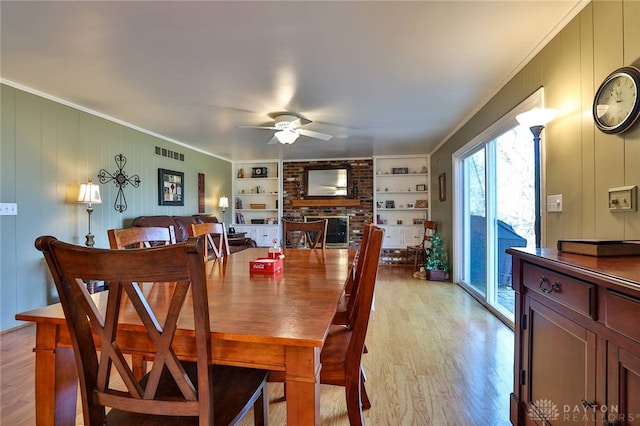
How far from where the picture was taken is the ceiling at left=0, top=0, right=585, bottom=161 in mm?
1778

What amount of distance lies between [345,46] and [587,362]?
7.08 ft

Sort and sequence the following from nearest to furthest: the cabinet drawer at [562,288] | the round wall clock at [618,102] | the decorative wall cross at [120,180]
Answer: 1. the cabinet drawer at [562,288]
2. the round wall clock at [618,102]
3. the decorative wall cross at [120,180]

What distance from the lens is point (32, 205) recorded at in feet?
9.50

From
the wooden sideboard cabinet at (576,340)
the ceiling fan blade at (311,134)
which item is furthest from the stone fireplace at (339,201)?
the wooden sideboard cabinet at (576,340)

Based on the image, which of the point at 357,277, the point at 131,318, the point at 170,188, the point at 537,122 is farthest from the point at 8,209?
the point at 537,122

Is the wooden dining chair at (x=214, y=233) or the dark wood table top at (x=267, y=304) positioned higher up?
the wooden dining chair at (x=214, y=233)

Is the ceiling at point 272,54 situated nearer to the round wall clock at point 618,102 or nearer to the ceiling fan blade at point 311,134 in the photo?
the ceiling fan blade at point 311,134

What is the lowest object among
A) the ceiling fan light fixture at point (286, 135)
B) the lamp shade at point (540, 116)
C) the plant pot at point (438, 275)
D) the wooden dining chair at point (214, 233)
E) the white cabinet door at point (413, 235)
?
the plant pot at point (438, 275)

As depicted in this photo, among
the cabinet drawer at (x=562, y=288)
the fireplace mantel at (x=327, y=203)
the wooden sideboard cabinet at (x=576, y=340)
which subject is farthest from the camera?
the fireplace mantel at (x=327, y=203)

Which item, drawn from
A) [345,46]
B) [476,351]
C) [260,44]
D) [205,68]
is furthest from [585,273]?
[205,68]

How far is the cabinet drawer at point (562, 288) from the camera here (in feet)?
3.03

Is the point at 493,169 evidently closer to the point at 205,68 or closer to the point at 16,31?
the point at 205,68

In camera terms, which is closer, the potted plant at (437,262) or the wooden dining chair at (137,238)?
the wooden dining chair at (137,238)

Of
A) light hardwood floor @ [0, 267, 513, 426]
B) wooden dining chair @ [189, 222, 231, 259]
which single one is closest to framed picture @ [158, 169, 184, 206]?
light hardwood floor @ [0, 267, 513, 426]
